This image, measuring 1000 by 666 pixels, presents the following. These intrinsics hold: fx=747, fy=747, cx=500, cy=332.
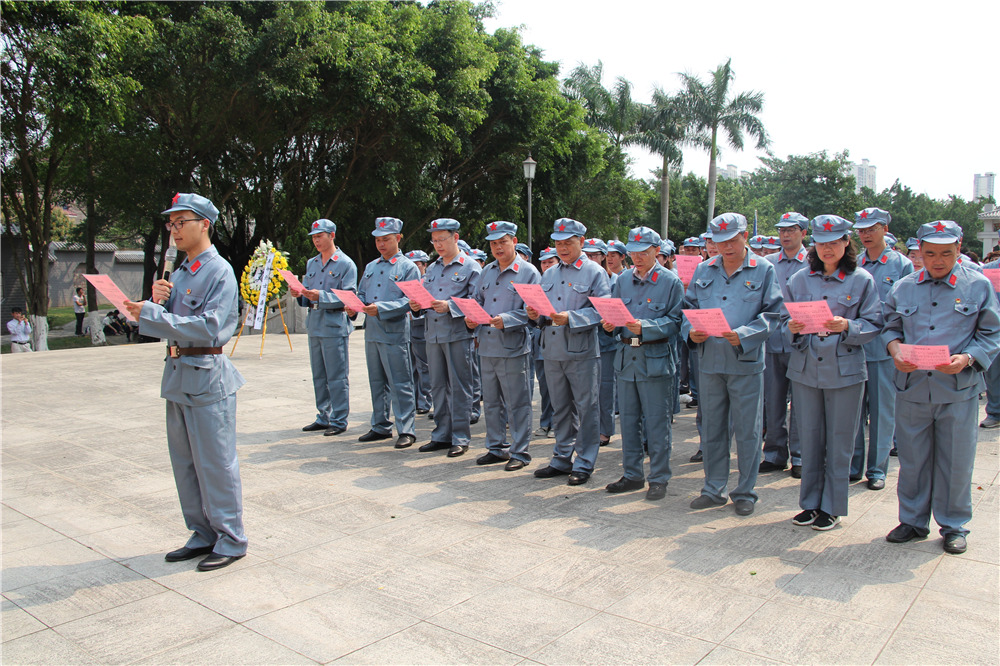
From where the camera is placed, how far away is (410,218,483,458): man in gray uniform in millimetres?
6957

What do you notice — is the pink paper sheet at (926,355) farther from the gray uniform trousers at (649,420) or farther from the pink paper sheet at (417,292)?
the pink paper sheet at (417,292)

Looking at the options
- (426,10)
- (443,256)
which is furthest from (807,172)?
(443,256)

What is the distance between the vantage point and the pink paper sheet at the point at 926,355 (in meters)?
4.16

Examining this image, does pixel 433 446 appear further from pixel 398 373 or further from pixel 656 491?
pixel 656 491

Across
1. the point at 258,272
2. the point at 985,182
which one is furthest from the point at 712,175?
the point at 985,182

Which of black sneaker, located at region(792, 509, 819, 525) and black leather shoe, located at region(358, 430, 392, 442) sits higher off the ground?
black leather shoe, located at region(358, 430, 392, 442)

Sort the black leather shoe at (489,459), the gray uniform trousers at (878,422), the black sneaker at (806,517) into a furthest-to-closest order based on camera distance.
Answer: the black leather shoe at (489,459), the gray uniform trousers at (878,422), the black sneaker at (806,517)

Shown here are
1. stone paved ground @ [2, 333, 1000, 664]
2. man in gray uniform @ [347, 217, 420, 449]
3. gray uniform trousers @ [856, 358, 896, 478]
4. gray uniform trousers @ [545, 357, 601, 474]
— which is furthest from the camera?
man in gray uniform @ [347, 217, 420, 449]

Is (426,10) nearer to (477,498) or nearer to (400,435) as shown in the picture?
(400,435)

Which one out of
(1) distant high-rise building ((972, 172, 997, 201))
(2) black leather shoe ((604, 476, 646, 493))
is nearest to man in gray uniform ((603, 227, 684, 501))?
(2) black leather shoe ((604, 476, 646, 493))

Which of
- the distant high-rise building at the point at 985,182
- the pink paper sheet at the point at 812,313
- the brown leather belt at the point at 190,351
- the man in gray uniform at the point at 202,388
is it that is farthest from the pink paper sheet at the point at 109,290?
the distant high-rise building at the point at 985,182

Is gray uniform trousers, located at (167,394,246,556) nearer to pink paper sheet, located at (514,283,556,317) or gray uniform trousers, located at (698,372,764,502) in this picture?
pink paper sheet, located at (514,283,556,317)

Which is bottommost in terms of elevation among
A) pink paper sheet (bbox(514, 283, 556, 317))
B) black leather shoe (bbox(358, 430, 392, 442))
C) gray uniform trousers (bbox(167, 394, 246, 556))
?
black leather shoe (bbox(358, 430, 392, 442))

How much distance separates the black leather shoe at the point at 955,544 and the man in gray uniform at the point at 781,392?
1763 mm
